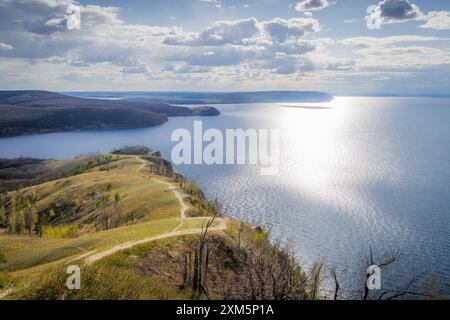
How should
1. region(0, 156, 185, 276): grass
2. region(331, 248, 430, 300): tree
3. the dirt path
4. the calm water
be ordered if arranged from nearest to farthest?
region(331, 248, 430, 300): tree → the dirt path → region(0, 156, 185, 276): grass → the calm water

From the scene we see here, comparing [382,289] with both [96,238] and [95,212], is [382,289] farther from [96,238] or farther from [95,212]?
[95,212]

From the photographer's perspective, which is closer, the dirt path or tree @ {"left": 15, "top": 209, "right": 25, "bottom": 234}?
the dirt path

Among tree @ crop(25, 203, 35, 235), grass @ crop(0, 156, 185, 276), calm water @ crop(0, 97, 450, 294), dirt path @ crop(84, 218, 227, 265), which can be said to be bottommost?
tree @ crop(25, 203, 35, 235)

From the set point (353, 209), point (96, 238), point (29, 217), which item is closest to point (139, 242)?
point (96, 238)

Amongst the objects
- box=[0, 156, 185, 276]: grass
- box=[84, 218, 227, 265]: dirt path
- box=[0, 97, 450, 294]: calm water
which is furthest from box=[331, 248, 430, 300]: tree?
box=[0, 156, 185, 276]: grass

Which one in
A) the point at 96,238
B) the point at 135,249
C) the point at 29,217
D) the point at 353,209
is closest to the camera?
the point at 135,249

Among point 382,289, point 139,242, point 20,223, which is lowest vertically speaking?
point 20,223

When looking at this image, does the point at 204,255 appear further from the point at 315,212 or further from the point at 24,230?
the point at 24,230

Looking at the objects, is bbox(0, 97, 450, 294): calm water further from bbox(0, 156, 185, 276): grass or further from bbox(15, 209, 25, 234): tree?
bbox(15, 209, 25, 234): tree
